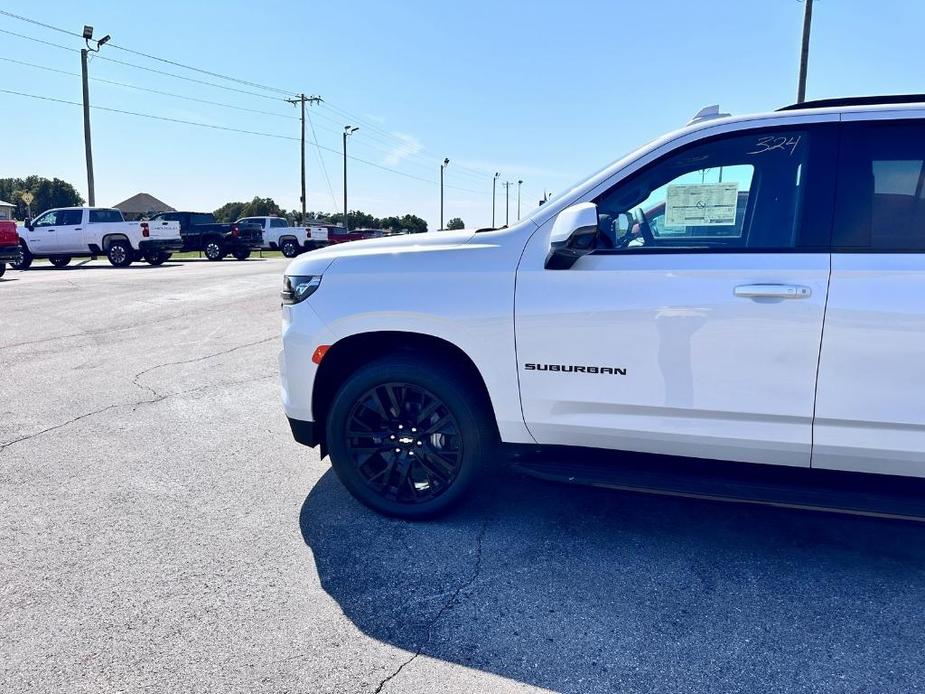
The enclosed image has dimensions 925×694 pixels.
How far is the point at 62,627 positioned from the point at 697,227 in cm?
318

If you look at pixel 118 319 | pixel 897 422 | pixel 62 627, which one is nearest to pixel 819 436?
pixel 897 422

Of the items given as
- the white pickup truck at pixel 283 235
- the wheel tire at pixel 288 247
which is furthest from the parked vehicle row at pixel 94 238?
the wheel tire at pixel 288 247

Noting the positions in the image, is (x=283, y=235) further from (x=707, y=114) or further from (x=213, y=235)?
(x=707, y=114)

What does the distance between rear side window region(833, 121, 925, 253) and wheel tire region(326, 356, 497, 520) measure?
178cm

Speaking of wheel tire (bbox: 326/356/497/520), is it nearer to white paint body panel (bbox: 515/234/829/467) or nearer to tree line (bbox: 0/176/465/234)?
white paint body panel (bbox: 515/234/829/467)

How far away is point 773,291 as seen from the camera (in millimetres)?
A: 2656

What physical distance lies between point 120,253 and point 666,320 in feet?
75.0

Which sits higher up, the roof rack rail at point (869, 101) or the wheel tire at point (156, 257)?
the roof rack rail at point (869, 101)

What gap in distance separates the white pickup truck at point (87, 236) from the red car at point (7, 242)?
4544 millimetres

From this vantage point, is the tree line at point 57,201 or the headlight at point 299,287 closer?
the headlight at point 299,287

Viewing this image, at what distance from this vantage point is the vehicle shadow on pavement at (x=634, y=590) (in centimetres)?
231

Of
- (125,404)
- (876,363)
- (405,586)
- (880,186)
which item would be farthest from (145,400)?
(880,186)

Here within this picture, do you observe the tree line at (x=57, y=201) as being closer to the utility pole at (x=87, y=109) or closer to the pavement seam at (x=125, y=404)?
the utility pole at (x=87, y=109)

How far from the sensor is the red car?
54.0 ft
